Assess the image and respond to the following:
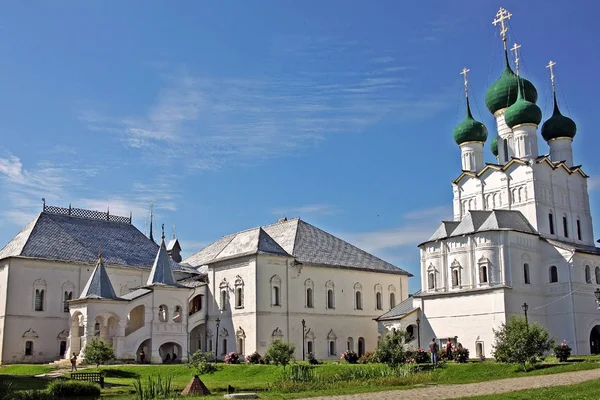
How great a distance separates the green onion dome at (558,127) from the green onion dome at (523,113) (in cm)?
221

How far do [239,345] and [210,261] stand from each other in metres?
6.70

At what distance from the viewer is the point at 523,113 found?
152 feet

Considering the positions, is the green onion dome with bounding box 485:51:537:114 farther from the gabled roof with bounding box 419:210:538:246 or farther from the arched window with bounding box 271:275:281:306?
the arched window with bounding box 271:275:281:306

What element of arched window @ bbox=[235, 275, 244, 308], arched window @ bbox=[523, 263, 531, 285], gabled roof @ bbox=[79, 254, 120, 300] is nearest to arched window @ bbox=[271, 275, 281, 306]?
arched window @ bbox=[235, 275, 244, 308]

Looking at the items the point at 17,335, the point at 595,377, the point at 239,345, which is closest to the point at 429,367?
the point at 595,377

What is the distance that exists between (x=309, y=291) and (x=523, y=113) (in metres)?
17.8

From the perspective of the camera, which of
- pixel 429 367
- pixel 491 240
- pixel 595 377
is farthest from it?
pixel 491 240

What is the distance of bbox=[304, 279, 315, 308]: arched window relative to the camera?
1850 inches

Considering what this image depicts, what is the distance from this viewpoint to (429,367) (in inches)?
1204

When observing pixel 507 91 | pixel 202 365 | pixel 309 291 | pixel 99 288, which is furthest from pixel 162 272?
pixel 507 91

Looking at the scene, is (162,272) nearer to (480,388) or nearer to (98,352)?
(98,352)

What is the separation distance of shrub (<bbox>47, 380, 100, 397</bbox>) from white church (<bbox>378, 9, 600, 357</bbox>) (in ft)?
75.7

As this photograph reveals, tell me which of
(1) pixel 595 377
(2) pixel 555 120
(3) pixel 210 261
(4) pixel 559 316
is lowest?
(1) pixel 595 377

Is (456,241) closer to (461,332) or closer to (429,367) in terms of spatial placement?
(461,332)
